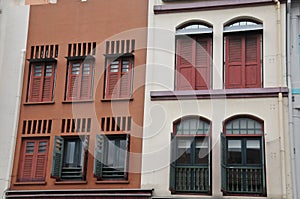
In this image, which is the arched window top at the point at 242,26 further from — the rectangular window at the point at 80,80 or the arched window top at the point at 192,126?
the rectangular window at the point at 80,80

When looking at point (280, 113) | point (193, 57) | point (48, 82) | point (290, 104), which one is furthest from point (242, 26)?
point (48, 82)

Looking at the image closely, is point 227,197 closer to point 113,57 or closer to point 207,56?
point 207,56

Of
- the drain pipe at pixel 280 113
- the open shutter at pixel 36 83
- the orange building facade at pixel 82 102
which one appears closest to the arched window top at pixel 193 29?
the orange building facade at pixel 82 102

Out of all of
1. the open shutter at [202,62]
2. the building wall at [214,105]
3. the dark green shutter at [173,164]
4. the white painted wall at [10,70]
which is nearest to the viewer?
the building wall at [214,105]

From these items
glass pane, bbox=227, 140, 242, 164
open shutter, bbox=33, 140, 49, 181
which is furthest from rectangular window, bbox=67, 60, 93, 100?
glass pane, bbox=227, 140, 242, 164

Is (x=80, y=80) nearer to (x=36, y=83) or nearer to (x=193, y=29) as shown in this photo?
(x=36, y=83)

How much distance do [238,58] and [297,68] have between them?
A: 76.0 inches

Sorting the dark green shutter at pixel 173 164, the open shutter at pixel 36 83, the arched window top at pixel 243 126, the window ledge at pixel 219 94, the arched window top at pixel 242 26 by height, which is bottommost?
the dark green shutter at pixel 173 164

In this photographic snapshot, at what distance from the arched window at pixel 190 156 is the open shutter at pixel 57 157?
377 cm

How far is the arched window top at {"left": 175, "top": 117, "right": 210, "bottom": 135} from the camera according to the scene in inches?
705

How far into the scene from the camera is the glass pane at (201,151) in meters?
17.5

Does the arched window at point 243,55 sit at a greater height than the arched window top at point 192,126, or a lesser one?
greater

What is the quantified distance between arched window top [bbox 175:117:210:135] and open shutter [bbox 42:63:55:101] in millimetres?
4747

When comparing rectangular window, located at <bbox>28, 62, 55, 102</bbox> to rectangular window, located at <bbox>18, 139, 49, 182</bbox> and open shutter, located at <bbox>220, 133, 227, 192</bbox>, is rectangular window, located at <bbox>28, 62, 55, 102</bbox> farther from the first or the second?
open shutter, located at <bbox>220, 133, 227, 192</bbox>
